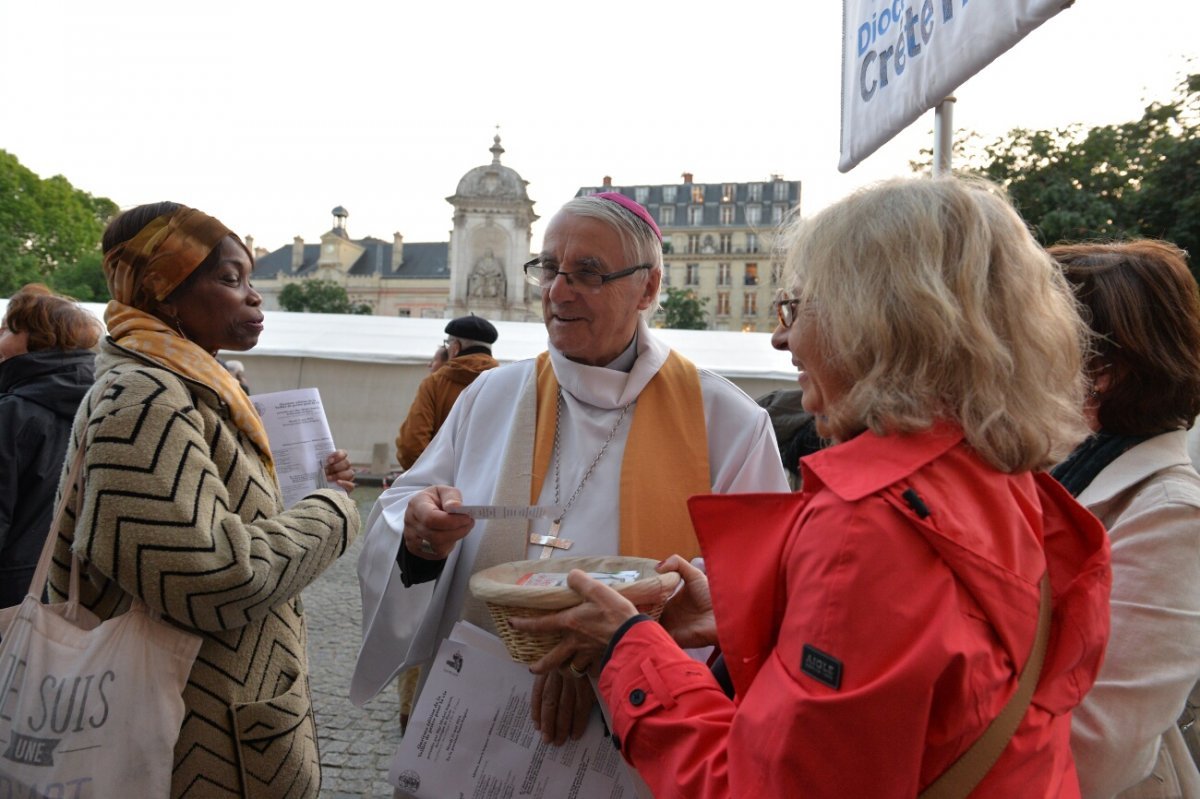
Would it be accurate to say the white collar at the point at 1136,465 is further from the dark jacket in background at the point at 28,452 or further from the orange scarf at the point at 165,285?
the dark jacket in background at the point at 28,452

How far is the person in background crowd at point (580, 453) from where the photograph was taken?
2.23m

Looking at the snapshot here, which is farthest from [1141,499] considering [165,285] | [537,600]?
[165,285]

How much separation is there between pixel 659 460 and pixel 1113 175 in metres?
18.0

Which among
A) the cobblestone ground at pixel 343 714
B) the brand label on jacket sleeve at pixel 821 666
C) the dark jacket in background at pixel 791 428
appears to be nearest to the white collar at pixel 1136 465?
the brand label on jacket sleeve at pixel 821 666

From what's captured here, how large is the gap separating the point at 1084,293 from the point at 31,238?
186 feet

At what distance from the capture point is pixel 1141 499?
5.59ft

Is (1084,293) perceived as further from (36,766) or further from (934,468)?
(36,766)

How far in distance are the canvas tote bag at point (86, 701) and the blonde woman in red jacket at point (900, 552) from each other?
1.07 m

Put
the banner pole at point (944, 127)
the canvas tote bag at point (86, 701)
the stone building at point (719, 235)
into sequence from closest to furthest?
the canvas tote bag at point (86, 701) < the banner pole at point (944, 127) < the stone building at point (719, 235)

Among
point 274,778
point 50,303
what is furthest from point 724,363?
point 274,778

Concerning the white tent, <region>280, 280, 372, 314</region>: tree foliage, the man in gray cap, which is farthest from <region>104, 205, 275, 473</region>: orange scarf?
<region>280, 280, 372, 314</region>: tree foliage

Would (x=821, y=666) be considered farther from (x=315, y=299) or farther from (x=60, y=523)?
(x=315, y=299)

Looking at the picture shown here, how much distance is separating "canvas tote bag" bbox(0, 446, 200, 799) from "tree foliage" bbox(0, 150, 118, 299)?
47.7 meters

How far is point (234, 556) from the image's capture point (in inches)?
72.6
